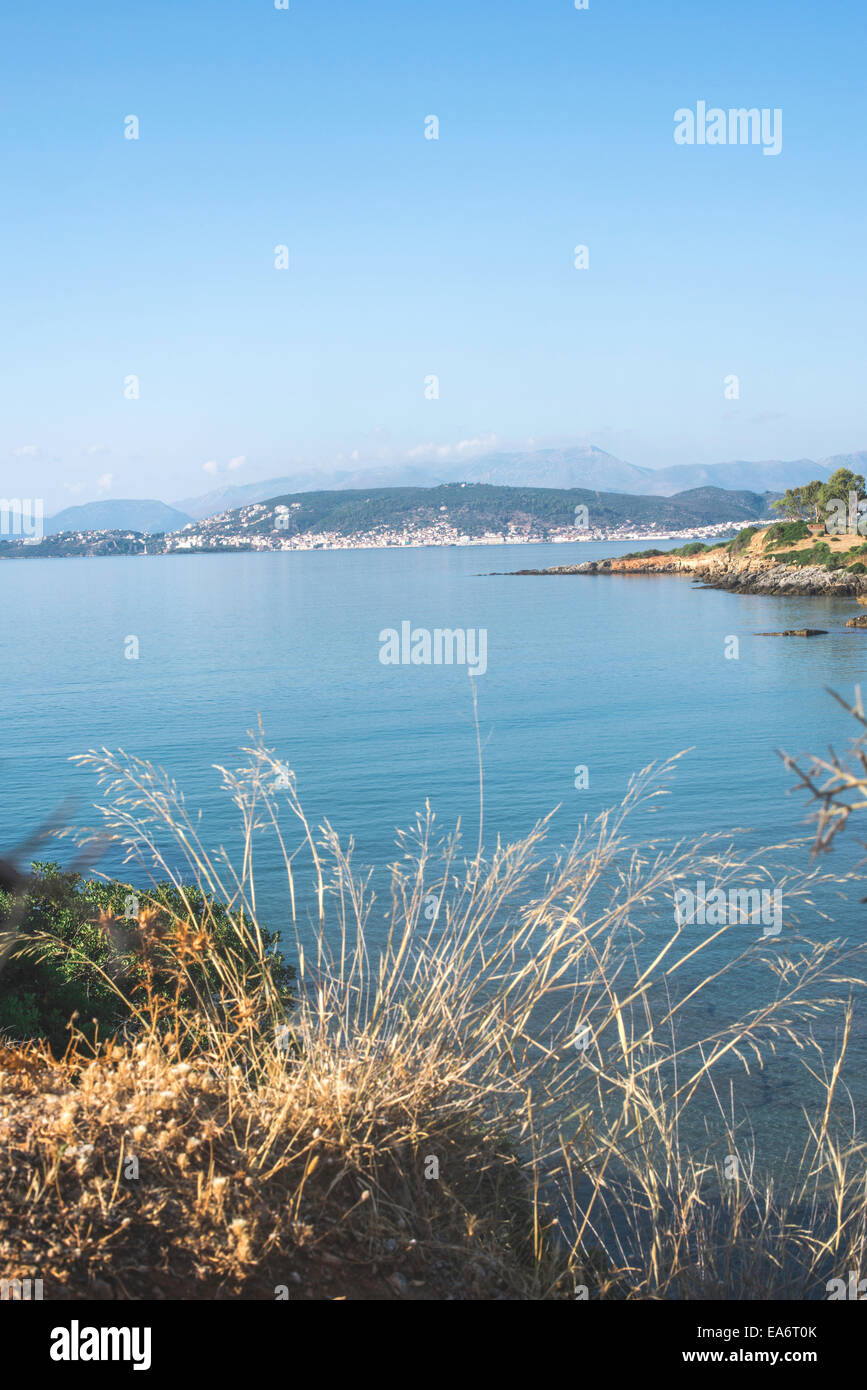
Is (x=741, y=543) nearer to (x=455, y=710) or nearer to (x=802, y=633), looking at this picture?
(x=802, y=633)

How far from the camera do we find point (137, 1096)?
4098mm

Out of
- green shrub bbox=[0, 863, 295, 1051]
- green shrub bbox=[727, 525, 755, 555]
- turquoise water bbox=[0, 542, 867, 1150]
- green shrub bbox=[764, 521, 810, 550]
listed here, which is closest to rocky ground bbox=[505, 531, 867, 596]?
green shrub bbox=[727, 525, 755, 555]

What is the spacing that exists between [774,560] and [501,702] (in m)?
60.7

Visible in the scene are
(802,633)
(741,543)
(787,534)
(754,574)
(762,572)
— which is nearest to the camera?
(802,633)

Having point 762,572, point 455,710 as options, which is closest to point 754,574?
point 762,572

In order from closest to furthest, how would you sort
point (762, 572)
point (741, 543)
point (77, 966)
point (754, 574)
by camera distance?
point (77, 966) → point (762, 572) → point (754, 574) → point (741, 543)

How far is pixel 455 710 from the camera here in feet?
123

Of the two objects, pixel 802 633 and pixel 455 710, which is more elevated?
pixel 802 633

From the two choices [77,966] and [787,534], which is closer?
[77,966]

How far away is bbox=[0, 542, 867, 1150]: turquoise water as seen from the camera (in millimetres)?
23609

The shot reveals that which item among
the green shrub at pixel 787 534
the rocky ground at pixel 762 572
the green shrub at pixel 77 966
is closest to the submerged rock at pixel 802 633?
the rocky ground at pixel 762 572

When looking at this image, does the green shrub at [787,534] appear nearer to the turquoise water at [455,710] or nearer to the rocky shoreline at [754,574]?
the rocky shoreline at [754,574]
